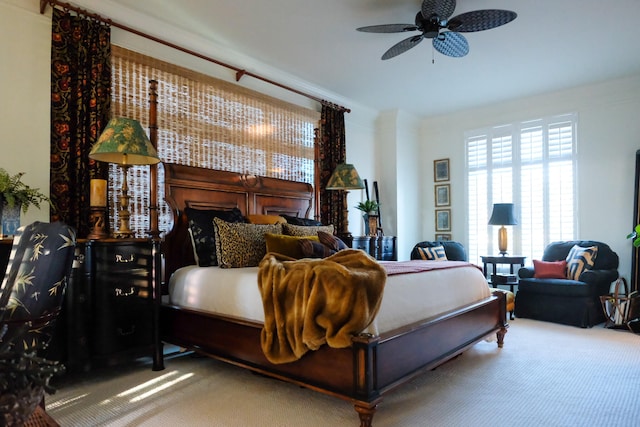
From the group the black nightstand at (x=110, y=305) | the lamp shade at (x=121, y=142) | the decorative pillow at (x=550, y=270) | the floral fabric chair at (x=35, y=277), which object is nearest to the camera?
the floral fabric chair at (x=35, y=277)

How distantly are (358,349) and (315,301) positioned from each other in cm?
32

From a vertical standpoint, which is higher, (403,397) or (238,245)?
(238,245)

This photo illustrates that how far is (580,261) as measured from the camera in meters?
4.73

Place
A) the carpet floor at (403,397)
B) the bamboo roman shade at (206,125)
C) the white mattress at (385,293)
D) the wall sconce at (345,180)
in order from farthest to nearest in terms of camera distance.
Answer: the wall sconce at (345,180) < the bamboo roman shade at (206,125) < the white mattress at (385,293) < the carpet floor at (403,397)

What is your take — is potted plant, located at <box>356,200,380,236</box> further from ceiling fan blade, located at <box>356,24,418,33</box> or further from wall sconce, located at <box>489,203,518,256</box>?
ceiling fan blade, located at <box>356,24,418,33</box>

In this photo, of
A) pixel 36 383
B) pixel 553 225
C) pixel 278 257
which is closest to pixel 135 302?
pixel 278 257

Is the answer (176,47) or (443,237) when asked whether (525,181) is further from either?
(176,47)

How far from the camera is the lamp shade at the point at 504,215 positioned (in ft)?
17.8

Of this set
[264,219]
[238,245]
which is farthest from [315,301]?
[264,219]

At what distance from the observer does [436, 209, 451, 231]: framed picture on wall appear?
6617 millimetres

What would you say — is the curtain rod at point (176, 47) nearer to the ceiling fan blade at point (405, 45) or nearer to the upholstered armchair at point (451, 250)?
the ceiling fan blade at point (405, 45)

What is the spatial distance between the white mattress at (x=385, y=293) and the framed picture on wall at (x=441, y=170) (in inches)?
133

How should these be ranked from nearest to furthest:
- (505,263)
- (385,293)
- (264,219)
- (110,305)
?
(385,293) < (110,305) < (264,219) < (505,263)

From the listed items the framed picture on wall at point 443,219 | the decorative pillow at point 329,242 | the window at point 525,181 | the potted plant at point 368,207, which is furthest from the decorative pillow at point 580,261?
the decorative pillow at point 329,242
